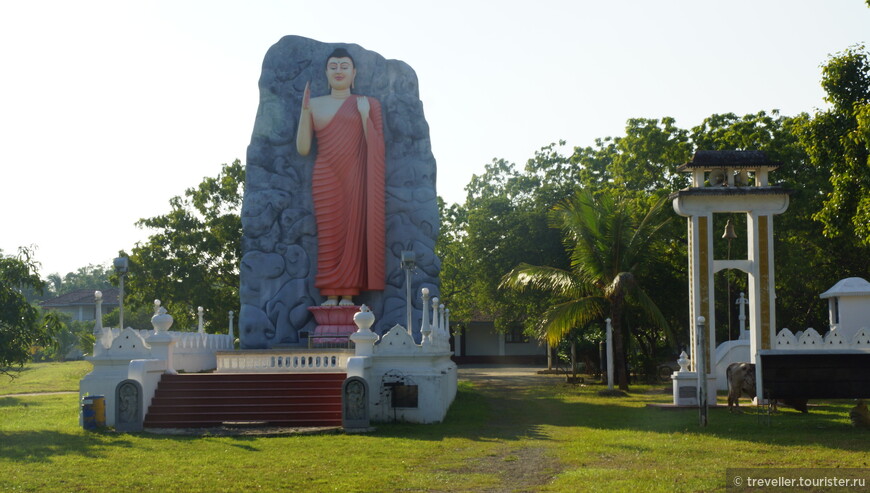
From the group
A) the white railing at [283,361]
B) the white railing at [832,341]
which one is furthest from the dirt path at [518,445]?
the white railing at [832,341]

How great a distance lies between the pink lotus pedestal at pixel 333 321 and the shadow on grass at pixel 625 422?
532 centimetres

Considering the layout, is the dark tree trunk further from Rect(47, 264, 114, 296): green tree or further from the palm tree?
Rect(47, 264, 114, 296): green tree

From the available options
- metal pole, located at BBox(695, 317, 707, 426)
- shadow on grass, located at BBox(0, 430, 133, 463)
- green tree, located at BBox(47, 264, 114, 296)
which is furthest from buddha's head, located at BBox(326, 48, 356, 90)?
green tree, located at BBox(47, 264, 114, 296)

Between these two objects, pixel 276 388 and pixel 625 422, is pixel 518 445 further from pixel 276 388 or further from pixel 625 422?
pixel 276 388

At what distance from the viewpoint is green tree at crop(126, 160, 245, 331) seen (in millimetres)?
33844

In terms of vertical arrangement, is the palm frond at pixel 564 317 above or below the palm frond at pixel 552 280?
below

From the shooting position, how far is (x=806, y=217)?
28844 mm

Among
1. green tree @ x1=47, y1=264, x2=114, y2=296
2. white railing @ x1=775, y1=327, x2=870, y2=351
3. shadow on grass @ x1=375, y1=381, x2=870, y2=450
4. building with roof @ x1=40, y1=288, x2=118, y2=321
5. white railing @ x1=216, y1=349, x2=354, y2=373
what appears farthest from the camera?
green tree @ x1=47, y1=264, x2=114, y2=296

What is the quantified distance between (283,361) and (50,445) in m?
5.87

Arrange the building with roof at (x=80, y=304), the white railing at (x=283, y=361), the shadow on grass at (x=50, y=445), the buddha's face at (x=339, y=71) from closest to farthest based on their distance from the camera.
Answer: the shadow on grass at (x=50, y=445), the white railing at (x=283, y=361), the buddha's face at (x=339, y=71), the building with roof at (x=80, y=304)

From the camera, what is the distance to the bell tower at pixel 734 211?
21094mm

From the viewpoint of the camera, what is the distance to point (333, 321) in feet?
92.5

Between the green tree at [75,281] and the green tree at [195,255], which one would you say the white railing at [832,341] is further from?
the green tree at [75,281]

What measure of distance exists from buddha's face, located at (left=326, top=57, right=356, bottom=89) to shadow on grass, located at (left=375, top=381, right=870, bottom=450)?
35.2 feet
